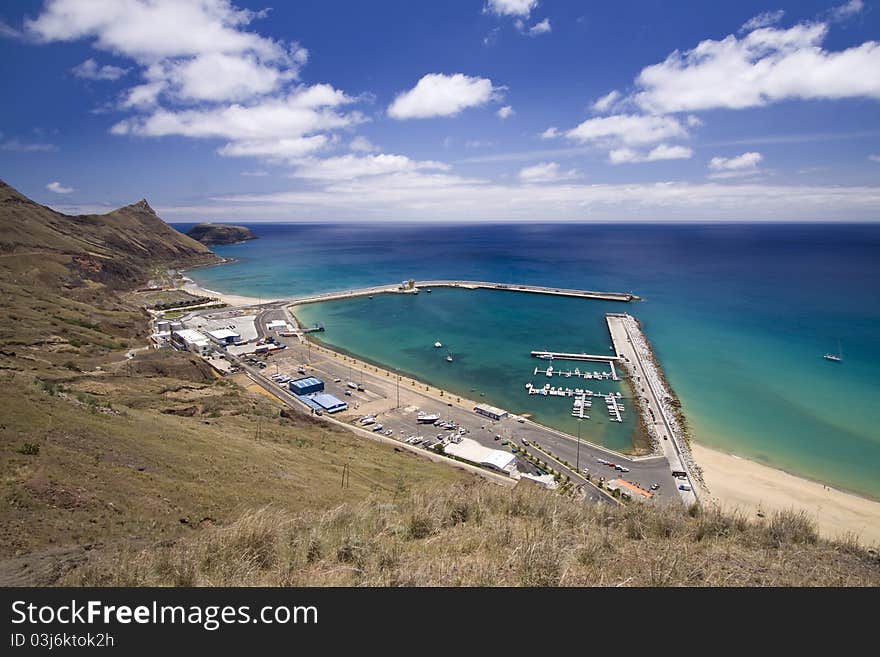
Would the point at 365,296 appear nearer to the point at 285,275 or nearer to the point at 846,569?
the point at 285,275

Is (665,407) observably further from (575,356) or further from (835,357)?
(835,357)

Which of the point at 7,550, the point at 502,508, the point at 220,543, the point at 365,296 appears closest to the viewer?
the point at 220,543

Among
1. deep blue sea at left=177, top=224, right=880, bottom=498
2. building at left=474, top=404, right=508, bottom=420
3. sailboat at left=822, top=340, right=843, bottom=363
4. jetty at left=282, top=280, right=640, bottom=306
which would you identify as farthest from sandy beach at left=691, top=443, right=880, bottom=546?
jetty at left=282, top=280, right=640, bottom=306

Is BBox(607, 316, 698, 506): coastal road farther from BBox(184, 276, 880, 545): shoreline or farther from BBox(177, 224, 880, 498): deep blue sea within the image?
BBox(177, 224, 880, 498): deep blue sea

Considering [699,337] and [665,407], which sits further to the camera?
[699,337]

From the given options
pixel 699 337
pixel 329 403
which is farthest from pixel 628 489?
pixel 699 337

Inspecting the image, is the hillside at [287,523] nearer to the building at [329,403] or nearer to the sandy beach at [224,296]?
the building at [329,403]
